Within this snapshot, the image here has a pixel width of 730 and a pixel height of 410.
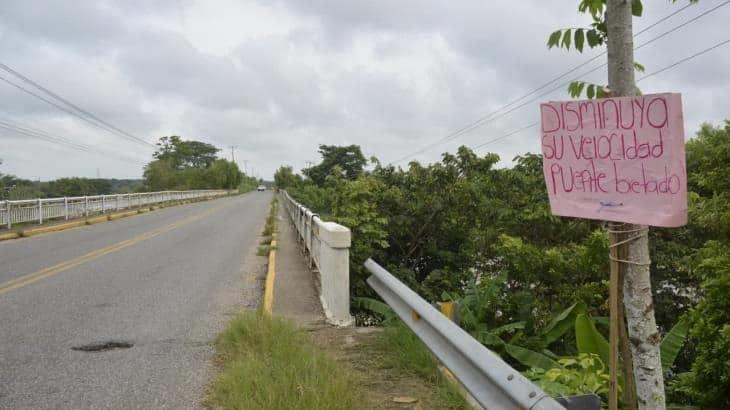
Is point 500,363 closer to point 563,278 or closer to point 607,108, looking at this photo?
point 607,108

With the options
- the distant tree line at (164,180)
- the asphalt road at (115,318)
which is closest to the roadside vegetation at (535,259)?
the asphalt road at (115,318)

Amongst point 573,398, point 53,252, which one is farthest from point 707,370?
point 53,252

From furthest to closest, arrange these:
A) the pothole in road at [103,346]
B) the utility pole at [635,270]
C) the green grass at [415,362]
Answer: the pothole in road at [103,346]
the green grass at [415,362]
the utility pole at [635,270]

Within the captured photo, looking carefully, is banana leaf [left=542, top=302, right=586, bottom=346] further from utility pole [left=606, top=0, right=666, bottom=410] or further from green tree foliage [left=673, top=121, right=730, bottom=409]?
utility pole [left=606, top=0, right=666, bottom=410]

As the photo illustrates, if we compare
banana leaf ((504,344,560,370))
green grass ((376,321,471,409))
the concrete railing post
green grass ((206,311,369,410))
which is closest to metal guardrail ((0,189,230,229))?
the concrete railing post

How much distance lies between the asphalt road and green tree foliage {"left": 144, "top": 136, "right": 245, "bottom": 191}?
7603 centimetres

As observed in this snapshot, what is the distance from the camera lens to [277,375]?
13.0 feet

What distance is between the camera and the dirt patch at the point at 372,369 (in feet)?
12.5

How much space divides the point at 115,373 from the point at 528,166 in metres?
6.78

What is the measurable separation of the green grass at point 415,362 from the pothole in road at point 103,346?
2511mm

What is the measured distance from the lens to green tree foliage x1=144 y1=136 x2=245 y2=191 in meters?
89.9

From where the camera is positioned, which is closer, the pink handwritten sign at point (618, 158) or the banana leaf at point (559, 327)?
the pink handwritten sign at point (618, 158)

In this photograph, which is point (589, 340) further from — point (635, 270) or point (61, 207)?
point (61, 207)

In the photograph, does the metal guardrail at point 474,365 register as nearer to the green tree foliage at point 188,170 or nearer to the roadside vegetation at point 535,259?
the roadside vegetation at point 535,259
